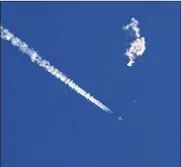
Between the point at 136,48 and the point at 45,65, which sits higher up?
the point at 136,48

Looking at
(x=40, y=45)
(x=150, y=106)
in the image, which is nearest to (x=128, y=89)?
(x=150, y=106)

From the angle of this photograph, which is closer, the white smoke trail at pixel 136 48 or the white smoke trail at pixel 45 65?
the white smoke trail at pixel 45 65

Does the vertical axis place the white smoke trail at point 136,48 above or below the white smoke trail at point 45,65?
above

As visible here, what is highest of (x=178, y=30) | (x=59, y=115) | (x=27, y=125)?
(x=178, y=30)

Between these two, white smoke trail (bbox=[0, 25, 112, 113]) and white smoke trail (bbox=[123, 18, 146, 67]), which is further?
white smoke trail (bbox=[123, 18, 146, 67])

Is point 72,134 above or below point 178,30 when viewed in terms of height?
below

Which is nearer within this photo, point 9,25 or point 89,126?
point 9,25

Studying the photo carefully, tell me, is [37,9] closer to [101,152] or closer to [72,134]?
[72,134]

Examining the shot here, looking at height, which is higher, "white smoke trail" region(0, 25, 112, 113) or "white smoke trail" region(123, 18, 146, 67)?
"white smoke trail" region(123, 18, 146, 67)
